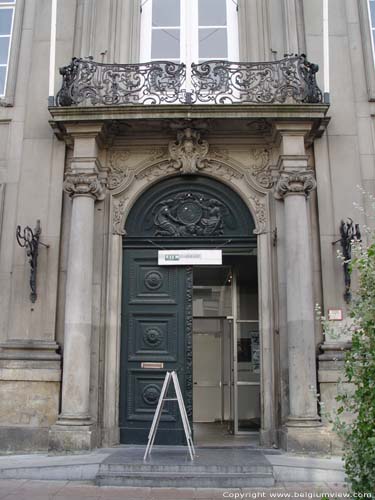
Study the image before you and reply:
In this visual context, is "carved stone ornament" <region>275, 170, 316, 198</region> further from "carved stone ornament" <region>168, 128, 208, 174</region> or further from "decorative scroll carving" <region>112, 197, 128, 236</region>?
"decorative scroll carving" <region>112, 197, 128, 236</region>

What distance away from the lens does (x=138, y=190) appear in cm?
1023

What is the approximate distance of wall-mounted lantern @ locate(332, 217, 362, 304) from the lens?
926 centimetres

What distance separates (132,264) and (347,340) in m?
3.99

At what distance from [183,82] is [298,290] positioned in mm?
4264

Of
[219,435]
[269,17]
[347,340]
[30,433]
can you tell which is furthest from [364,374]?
[269,17]

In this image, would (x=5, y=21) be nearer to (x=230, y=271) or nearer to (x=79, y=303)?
(x=79, y=303)

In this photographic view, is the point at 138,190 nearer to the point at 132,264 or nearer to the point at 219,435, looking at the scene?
the point at 132,264

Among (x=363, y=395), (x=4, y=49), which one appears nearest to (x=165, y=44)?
(x=4, y=49)

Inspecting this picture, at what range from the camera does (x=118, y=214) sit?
33.2ft

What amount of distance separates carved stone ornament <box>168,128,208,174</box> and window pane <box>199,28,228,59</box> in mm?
2144

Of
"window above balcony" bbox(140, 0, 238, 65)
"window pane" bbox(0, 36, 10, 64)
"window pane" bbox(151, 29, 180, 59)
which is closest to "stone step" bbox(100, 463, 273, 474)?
"window above balcony" bbox(140, 0, 238, 65)

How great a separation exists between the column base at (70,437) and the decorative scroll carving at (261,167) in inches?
206

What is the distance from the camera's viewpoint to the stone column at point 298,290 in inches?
333

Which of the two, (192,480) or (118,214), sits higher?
(118,214)
